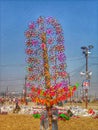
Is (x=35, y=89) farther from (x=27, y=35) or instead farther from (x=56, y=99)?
(x=27, y=35)

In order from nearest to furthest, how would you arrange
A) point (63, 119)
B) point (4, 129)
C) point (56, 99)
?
1. point (56, 99)
2. point (4, 129)
3. point (63, 119)

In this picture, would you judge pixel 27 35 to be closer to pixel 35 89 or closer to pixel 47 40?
pixel 47 40

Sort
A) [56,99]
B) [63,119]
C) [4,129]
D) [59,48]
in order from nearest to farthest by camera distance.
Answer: [56,99] < [59,48] < [4,129] < [63,119]

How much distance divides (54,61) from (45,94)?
4.00 ft

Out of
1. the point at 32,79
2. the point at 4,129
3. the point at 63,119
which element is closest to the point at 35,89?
the point at 32,79

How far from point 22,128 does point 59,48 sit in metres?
15.0

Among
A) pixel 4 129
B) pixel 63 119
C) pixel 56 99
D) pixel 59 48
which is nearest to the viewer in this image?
pixel 56 99

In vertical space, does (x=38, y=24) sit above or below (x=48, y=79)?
above

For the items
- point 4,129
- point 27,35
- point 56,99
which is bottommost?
point 4,129

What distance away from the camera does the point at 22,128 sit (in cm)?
2647

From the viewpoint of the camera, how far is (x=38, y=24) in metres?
12.5

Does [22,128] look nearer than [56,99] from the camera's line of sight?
No

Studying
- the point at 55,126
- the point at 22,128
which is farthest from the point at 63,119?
the point at 55,126

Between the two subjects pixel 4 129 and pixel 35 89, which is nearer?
pixel 35 89
